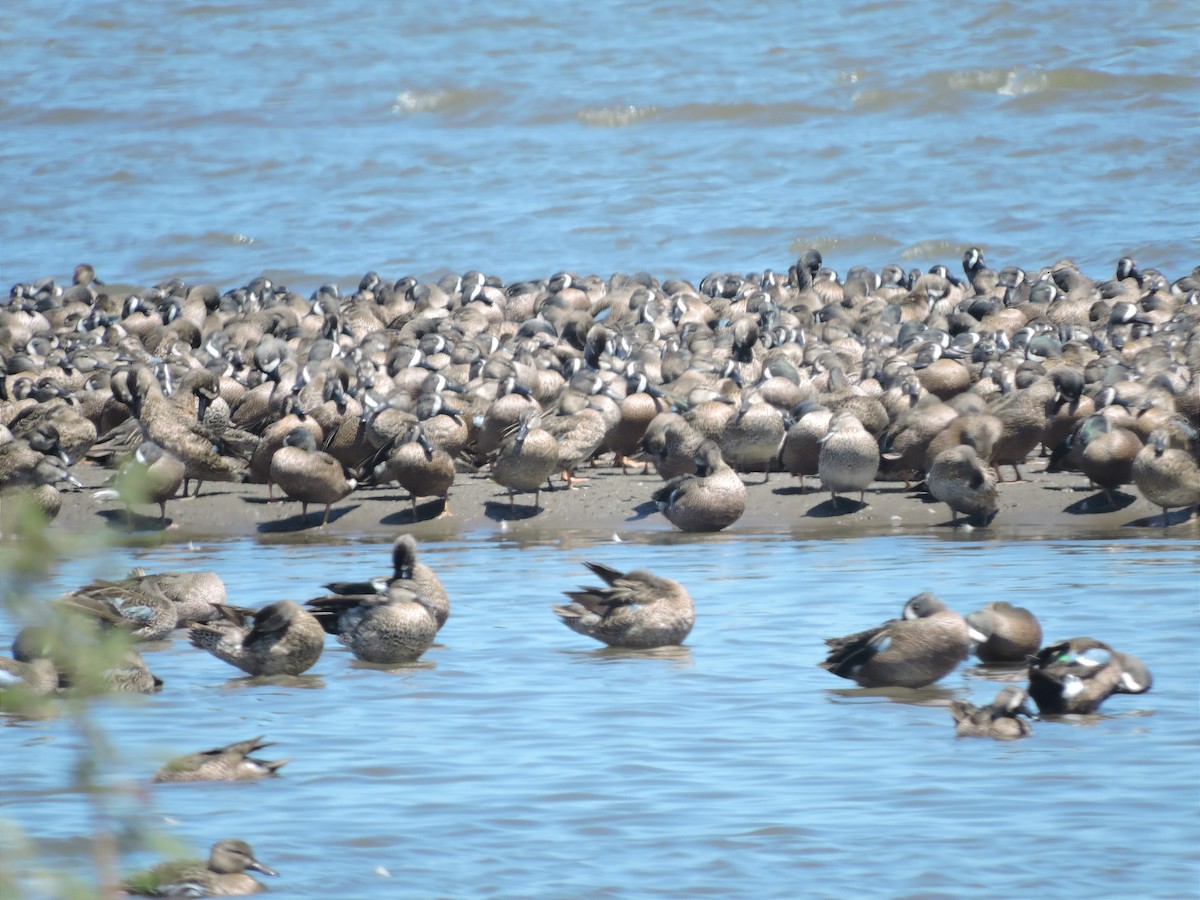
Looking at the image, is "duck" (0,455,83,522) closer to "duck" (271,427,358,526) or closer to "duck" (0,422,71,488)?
"duck" (0,422,71,488)

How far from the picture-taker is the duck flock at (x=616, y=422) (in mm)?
9617

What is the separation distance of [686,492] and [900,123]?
121 feet

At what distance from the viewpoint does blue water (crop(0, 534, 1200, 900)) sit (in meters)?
6.43

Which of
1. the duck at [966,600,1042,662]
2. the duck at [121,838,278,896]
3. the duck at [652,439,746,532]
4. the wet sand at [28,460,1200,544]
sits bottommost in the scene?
the wet sand at [28,460,1200,544]

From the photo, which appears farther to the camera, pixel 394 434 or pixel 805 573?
pixel 394 434

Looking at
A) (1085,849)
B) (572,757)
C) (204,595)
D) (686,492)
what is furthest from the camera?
(686,492)

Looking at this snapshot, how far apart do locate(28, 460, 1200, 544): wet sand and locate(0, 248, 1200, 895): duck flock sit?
142mm

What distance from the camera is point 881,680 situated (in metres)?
9.12

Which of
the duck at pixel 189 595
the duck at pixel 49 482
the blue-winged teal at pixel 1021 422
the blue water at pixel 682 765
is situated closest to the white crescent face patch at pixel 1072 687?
the blue water at pixel 682 765

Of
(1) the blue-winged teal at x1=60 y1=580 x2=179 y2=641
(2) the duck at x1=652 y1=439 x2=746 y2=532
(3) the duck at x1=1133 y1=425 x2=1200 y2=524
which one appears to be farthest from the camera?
(2) the duck at x1=652 y1=439 x2=746 y2=532

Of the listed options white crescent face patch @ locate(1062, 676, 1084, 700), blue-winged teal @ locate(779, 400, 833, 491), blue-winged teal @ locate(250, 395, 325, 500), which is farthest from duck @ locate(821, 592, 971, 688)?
blue-winged teal @ locate(250, 395, 325, 500)

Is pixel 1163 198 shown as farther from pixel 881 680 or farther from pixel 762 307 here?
pixel 881 680

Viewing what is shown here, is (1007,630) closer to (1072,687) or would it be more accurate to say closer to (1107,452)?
(1072,687)

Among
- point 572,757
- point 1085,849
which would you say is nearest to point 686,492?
point 572,757
